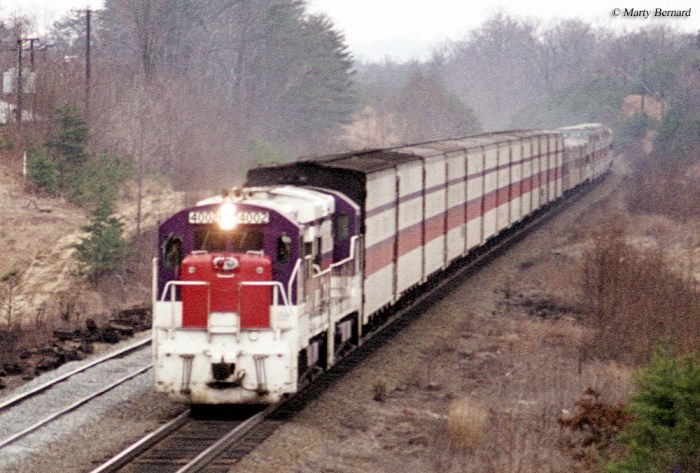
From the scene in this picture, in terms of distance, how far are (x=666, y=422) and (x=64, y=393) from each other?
385 inches

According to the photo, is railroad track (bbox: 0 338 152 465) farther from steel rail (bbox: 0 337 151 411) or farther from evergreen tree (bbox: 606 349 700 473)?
evergreen tree (bbox: 606 349 700 473)

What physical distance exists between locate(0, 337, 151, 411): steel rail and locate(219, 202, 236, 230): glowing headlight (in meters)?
4.24

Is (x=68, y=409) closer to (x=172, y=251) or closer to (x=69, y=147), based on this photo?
(x=172, y=251)

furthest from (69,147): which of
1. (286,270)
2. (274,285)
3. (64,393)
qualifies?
(274,285)

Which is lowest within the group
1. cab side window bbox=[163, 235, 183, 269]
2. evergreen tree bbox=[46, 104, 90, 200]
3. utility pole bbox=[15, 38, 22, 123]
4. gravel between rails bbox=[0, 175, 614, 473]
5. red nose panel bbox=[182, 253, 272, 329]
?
gravel between rails bbox=[0, 175, 614, 473]

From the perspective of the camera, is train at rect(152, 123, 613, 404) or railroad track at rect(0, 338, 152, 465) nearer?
train at rect(152, 123, 613, 404)

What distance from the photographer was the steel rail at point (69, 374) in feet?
58.2

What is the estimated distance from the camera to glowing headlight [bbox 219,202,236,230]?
16391mm

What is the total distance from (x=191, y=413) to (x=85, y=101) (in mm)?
38377

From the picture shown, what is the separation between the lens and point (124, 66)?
65750 mm

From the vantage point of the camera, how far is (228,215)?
16406 millimetres

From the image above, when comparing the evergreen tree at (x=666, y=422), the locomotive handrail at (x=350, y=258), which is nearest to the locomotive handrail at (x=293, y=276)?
the locomotive handrail at (x=350, y=258)

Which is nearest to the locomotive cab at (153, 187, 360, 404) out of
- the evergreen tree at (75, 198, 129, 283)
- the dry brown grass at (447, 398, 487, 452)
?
the dry brown grass at (447, 398, 487, 452)

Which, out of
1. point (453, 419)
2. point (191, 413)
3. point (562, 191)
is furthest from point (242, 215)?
point (562, 191)
